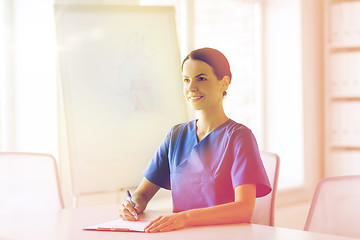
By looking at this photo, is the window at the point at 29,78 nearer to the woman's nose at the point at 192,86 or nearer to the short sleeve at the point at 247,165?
the woman's nose at the point at 192,86

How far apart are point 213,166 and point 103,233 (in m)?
0.41

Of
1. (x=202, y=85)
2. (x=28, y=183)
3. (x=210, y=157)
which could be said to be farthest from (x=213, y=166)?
(x=28, y=183)

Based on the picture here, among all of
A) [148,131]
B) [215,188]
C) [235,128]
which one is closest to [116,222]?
[215,188]

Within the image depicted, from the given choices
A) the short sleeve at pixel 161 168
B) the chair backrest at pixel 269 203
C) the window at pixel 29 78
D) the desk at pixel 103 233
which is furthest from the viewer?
the window at pixel 29 78

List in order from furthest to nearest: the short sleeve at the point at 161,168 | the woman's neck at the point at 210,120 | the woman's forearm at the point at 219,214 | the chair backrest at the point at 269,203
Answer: the chair backrest at the point at 269,203 → the short sleeve at the point at 161,168 → the woman's neck at the point at 210,120 → the woman's forearm at the point at 219,214

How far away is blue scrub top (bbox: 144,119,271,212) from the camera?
1.53 metres

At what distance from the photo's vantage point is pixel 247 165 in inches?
59.9

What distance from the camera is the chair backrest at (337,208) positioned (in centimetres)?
160

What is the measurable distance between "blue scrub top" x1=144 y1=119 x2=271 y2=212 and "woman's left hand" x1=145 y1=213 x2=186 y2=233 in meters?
0.19

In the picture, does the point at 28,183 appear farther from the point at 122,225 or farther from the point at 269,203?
the point at 269,203

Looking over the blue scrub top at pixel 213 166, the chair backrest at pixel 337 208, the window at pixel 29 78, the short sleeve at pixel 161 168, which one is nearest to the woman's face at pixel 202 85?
the blue scrub top at pixel 213 166

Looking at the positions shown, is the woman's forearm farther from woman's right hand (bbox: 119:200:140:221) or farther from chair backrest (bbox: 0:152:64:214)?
chair backrest (bbox: 0:152:64:214)

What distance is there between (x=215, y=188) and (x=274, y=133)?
270cm

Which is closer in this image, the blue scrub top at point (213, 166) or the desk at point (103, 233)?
the desk at point (103, 233)
